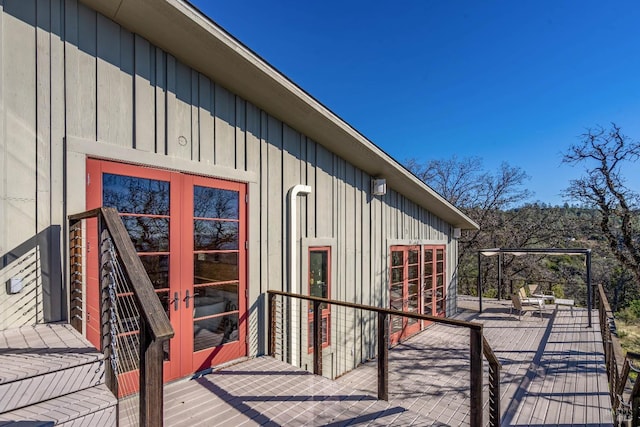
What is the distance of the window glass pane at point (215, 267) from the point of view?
3.57 meters

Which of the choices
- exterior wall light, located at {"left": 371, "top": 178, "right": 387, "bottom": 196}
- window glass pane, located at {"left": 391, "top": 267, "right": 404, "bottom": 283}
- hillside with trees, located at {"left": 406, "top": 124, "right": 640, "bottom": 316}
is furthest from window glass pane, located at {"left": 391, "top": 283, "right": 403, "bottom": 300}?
hillside with trees, located at {"left": 406, "top": 124, "right": 640, "bottom": 316}

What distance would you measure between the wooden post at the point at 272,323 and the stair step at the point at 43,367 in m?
2.22

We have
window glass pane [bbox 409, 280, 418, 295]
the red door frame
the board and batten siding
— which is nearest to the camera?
the board and batten siding

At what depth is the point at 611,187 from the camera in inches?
481

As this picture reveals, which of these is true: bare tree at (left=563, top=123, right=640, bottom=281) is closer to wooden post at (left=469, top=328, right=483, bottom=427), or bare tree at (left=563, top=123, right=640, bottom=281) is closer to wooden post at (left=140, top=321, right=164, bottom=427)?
wooden post at (left=469, top=328, right=483, bottom=427)

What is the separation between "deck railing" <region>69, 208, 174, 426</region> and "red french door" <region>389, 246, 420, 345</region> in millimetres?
4935

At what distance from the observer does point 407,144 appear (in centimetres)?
1964

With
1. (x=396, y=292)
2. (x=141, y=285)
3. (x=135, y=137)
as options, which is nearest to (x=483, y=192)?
(x=396, y=292)

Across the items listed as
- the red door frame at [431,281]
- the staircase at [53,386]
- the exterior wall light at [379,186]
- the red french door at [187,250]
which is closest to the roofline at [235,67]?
the exterior wall light at [379,186]

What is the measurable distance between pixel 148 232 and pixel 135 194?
0.38 metres

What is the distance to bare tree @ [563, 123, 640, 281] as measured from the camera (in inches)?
468

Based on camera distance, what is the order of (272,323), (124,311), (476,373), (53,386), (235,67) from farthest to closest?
(272,323)
(235,67)
(124,311)
(476,373)
(53,386)

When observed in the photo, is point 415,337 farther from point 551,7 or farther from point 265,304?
point 551,7

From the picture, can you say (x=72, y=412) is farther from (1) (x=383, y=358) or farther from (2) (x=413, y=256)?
(2) (x=413, y=256)
